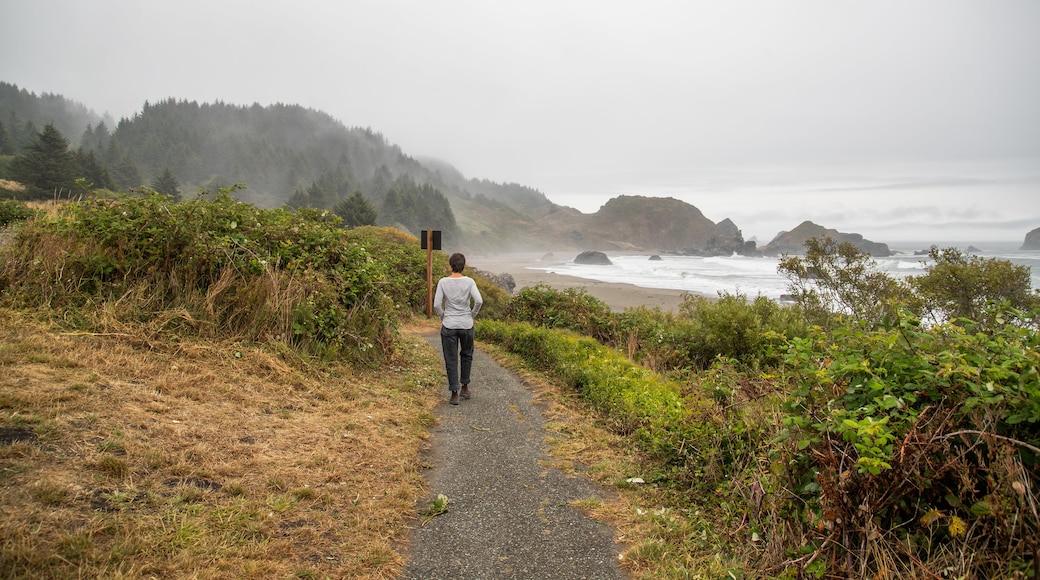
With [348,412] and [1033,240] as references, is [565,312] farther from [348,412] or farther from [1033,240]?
[1033,240]

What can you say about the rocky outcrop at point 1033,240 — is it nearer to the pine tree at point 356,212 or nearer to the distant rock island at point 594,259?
the distant rock island at point 594,259

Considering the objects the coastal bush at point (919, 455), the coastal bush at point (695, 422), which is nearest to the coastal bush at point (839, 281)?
the coastal bush at point (695, 422)

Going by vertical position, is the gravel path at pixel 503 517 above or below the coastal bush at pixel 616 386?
below

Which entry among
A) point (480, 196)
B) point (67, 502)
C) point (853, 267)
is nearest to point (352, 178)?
point (480, 196)

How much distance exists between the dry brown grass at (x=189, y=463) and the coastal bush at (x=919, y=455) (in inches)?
97.5

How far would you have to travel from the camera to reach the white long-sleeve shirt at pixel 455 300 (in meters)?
6.29

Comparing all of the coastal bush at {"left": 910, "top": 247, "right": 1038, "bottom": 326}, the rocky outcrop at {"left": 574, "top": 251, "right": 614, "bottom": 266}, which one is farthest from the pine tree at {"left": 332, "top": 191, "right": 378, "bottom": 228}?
the coastal bush at {"left": 910, "top": 247, "right": 1038, "bottom": 326}

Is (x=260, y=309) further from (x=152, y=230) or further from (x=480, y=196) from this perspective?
(x=480, y=196)

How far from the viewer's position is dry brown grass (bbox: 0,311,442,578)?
2.44 m

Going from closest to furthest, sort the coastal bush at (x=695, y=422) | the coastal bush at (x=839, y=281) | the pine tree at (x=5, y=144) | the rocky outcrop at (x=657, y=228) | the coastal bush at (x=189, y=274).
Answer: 1. the coastal bush at (x=695, y=422)
2. the coastal bush at (x=189, y=274)
3. the coastal bush at (x=839, y=281)
4. the pine tree at (x=5, y=144)
5. the rocky outcrop at (x=657, y=228)

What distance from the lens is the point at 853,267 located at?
1844cm

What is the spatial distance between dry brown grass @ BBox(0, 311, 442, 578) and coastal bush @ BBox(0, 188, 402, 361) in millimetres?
489

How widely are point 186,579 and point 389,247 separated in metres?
16.8

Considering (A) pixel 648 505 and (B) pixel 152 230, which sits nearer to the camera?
(A) pixel 648 505
